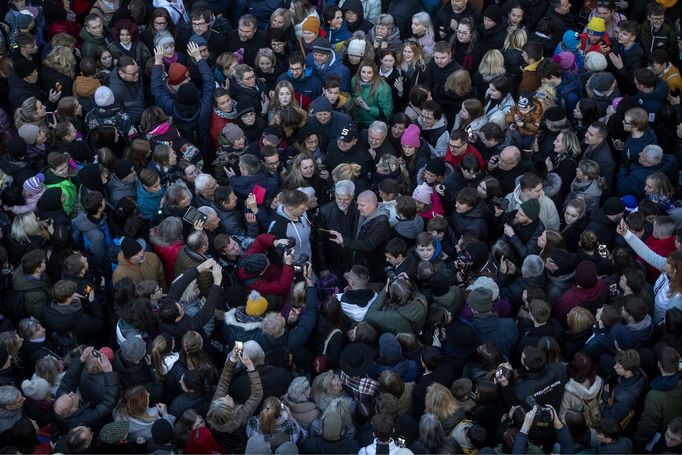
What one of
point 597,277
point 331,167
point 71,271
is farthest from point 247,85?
point 597,277

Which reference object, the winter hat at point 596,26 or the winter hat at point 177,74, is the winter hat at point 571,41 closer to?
the winter hat at point 596,26

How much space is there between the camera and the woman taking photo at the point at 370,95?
1027cm

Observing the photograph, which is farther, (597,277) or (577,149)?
(577,149)

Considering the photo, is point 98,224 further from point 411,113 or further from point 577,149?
point 577,149

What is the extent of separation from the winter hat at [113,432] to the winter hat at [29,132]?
3.89 m

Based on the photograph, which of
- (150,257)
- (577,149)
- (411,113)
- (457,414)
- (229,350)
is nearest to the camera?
(457,414)

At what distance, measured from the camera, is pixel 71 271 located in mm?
7723

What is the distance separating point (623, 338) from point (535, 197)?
6.46 ft

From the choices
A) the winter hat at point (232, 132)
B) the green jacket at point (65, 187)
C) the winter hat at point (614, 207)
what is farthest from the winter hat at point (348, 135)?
the green jacket at point (65, 187)

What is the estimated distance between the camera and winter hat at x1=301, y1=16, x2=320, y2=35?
10.9m

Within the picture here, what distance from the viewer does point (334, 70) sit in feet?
34.2

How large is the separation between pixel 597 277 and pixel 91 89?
5.78m

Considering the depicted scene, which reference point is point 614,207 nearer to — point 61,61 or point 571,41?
point 571,41

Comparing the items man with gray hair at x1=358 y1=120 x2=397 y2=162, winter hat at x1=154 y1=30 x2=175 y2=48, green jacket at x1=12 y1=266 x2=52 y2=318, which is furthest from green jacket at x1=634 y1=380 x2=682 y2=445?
winter hat at x1=154 y1=30 x2=175 y2=48
